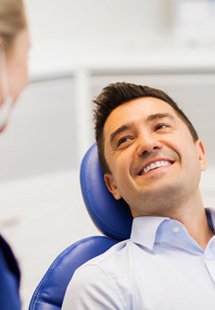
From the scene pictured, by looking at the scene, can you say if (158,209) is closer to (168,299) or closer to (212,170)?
(168,299)

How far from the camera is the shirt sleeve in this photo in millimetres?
1066

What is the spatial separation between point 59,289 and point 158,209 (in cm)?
32

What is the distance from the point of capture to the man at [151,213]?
109 centimetres

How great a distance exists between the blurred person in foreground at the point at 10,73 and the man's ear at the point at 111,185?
54 cm

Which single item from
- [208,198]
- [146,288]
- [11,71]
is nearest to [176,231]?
[146,288]

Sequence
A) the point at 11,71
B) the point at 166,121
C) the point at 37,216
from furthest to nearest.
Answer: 1. the point at 37,216
2. the point at 166,121
3. the point at 11,71

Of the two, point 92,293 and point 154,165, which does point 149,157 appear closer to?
point 154,165

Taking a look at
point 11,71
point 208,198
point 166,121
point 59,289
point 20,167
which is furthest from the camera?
point 20,167

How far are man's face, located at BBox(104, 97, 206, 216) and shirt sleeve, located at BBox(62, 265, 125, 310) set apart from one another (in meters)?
0.23

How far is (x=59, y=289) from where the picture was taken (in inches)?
47.0

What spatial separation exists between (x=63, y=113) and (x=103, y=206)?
0.76m

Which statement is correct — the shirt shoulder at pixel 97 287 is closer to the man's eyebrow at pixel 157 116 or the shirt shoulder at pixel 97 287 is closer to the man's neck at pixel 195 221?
the man's neck at pixel 195 221

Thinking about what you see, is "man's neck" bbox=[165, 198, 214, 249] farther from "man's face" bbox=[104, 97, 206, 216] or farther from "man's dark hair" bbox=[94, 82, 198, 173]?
"man's dark hair" bbox=[94, 82, 198, 173]

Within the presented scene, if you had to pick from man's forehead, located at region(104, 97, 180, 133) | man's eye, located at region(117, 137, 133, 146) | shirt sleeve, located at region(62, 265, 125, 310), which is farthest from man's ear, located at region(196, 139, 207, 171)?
shirt sleeve, located at region(62, 265, 125, 310)
